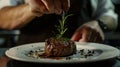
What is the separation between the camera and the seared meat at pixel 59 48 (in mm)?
1109

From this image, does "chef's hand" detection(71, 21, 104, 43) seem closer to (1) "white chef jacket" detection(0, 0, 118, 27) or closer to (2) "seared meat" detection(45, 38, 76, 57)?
(2) "seared meat" detection(45, 38, 76, 57)

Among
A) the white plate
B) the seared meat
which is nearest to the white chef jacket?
the white plate

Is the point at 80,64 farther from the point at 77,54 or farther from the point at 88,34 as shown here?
the point at 88,34

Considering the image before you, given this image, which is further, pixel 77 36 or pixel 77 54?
pixel 77 36

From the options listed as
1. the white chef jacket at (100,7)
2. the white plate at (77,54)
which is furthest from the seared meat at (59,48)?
the white chef jacket at (100,7)

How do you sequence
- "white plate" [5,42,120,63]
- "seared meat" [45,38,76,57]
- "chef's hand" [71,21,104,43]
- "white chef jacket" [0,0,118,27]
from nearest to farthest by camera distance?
"white plate" [5,42,120,63], "seared meat" [45,38,76,57], "chef's hand" [71,21,104,43], "white chef jacket" [0,0,118,27]

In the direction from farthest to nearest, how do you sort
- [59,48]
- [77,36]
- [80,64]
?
[77,36] → [59,48] → [80,64]

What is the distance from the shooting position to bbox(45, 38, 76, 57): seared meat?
1.11 metres

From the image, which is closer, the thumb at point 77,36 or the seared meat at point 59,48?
the seared meat at point 59,48

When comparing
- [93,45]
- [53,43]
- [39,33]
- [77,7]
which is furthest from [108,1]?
[53,43]

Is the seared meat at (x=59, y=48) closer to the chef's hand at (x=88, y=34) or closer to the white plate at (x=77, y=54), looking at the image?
the white plate at (x=77, y=54)

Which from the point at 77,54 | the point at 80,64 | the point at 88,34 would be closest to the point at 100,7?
the point at 88,34

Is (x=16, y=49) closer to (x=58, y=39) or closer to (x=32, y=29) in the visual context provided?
(x=58, y=39)

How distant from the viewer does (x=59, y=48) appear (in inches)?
43.9
